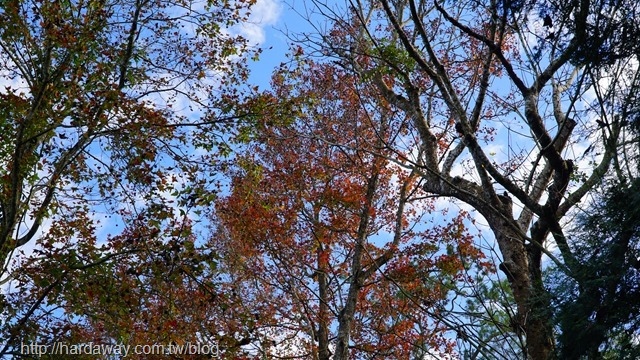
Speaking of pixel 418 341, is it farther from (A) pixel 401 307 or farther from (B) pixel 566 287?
(B) pixel 566 287

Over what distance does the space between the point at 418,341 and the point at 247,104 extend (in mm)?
6436

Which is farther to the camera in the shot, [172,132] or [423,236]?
[423,236]

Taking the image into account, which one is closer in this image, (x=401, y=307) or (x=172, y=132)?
(x=172, y=132)

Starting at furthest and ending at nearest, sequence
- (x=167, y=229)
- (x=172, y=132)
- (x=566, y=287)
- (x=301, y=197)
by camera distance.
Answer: (x=301, y=197)
(x=172, y=132)
(x=167, y=229)
(x=566, y=287)

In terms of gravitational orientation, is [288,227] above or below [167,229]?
above

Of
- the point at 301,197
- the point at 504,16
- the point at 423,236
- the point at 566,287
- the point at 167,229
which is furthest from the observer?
the point at 301,197

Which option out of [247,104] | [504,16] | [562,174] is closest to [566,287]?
[562,174]

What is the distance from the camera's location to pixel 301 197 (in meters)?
12.2

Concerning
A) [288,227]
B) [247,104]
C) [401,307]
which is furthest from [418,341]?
[247,104]

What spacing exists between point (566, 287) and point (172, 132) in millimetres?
4576

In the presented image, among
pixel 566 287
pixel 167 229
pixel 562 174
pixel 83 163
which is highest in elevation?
pixel 83 163

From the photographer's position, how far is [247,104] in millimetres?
7445

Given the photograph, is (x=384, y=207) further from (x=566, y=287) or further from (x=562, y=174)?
(x=566, y=287)

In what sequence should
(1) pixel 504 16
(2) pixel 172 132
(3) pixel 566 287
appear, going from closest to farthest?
(3) pixel 566 287, (1) pixel 504 16, (2) pixel 172 132
